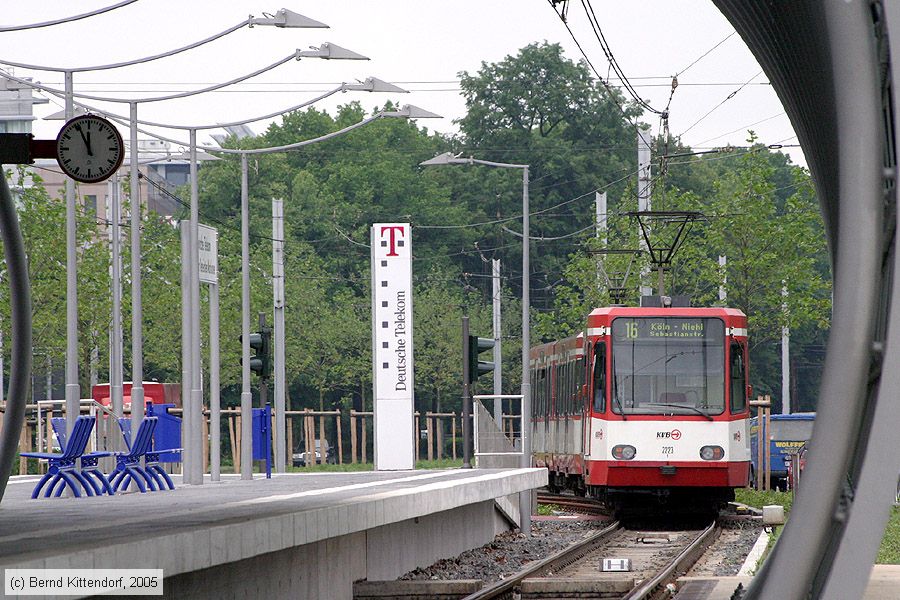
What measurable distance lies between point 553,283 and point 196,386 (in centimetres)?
5626

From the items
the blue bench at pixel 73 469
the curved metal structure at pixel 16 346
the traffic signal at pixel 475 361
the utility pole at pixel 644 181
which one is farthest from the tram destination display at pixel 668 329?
the curved metal structure at pixel 16 346

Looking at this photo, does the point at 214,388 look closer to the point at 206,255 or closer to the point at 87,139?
the point at 206,255

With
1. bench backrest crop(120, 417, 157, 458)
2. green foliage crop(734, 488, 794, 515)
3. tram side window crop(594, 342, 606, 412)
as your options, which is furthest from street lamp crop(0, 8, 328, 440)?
green foliage crop(734, 488, 794, 515)

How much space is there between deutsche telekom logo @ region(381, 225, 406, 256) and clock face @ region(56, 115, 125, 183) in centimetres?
1067

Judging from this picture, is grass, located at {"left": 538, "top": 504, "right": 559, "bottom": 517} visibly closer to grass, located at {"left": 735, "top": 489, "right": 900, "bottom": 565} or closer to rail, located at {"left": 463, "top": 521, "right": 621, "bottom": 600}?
grass, located at {"left": 735, "top": 489, "right": 900, "bottom": 565}

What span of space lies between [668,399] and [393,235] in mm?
5473

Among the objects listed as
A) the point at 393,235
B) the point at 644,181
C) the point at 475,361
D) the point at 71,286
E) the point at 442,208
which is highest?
the point at 442,208

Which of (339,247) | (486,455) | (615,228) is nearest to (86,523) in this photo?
(486,455)

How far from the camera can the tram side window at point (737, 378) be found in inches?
1083

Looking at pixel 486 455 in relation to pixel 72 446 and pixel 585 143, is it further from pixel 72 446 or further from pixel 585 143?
pixel 585 143

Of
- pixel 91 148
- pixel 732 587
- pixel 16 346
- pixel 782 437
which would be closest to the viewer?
pixel 16 346

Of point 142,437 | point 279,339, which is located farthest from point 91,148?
point 279,339

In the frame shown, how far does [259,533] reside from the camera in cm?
1232

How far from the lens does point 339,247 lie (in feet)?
266
